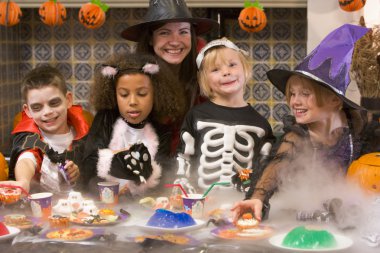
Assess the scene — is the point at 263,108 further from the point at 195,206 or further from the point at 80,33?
the point at 195,206

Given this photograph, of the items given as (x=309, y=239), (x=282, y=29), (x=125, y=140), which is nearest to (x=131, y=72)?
(x=125, y=140)

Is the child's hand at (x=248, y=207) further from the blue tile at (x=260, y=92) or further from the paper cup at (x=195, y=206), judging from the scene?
the blue tile at (x=260, y=92)

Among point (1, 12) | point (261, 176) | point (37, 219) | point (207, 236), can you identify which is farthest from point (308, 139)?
point (1, 12)

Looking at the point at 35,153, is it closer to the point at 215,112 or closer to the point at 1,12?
the point at 215,112

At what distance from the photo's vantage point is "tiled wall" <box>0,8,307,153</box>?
384 centimetres

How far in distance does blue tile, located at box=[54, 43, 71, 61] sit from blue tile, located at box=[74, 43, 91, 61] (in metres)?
0.05

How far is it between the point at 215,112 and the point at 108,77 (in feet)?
1.41

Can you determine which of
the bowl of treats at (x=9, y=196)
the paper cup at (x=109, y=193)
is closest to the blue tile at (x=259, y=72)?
the paper cup at (x=109, y=193)

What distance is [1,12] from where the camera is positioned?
3.21 metres

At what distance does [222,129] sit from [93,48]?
75.2 inches

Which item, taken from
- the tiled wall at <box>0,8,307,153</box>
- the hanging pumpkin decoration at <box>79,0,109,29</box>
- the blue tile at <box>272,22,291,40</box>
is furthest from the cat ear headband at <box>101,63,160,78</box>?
the blue tile at <box>272,22,291,40</box>

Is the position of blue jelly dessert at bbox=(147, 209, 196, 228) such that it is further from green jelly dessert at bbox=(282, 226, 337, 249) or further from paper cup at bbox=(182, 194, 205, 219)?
green jelly dessert at bbox=(282, 226, 337, 249)

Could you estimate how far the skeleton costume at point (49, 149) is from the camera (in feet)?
7.75

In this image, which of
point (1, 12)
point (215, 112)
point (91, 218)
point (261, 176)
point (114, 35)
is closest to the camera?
point (91, 218)
